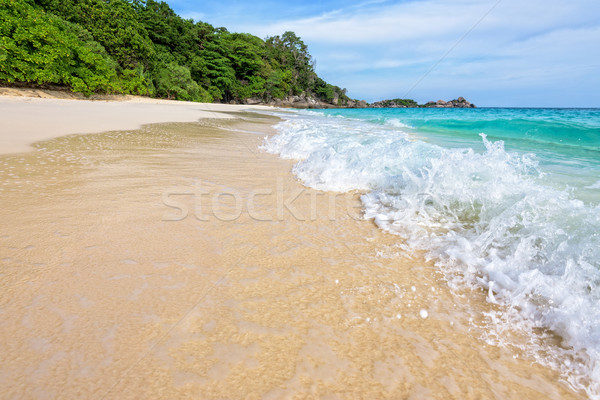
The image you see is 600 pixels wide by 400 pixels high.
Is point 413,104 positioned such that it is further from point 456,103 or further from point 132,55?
point 132,55

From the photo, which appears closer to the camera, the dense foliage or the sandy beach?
the sandy beach

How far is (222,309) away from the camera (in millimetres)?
1470

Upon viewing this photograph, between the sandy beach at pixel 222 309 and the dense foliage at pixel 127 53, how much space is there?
66.1 ft

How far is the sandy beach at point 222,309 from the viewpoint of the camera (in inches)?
43.3

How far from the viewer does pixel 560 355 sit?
50.6 inches

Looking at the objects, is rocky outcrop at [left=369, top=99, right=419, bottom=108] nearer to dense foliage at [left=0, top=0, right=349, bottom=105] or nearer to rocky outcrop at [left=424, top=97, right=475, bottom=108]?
rocky outcrop at [left=424, top=97, right=475, bottom=108]

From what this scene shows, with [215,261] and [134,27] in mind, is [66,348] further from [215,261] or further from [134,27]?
[134,27]

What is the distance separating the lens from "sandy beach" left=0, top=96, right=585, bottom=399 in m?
1.10

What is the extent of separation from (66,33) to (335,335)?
26.5 metres

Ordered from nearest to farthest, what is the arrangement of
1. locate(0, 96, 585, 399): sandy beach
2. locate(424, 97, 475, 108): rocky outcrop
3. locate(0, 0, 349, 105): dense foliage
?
locate(0, 96, 585, 399): sandy beach → locate(0, 0, 349, 105): dense foliage → locate(424, 97, 475, 108): rocky outcrop

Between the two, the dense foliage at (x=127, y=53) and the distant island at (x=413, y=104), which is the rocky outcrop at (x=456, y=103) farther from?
the dense foliage at (x=127, y=53)

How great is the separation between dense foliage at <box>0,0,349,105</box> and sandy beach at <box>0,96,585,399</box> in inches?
793

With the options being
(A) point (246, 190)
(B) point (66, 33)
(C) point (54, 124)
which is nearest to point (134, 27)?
(B) point (66, 33)

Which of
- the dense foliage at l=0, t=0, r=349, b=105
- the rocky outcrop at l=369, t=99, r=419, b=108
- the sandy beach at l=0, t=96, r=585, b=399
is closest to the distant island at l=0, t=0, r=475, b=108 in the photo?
the dense foliage at l=0, t=0, r=349, b=105
